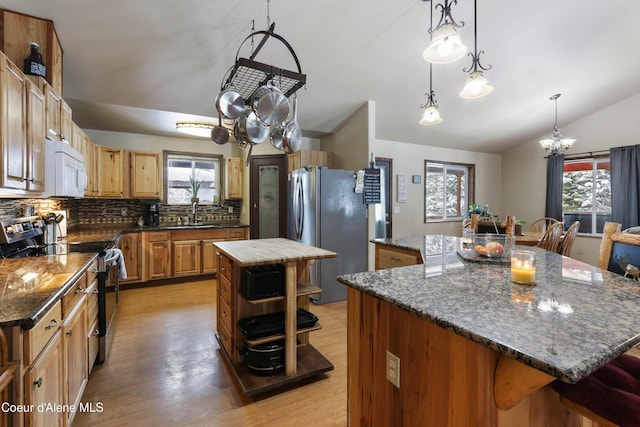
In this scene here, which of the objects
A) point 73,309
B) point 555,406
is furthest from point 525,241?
point 73,309

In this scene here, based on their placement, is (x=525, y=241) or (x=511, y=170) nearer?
(x=525, y=241)

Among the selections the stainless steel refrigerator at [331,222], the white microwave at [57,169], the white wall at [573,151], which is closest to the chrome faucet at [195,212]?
the stainless steel refrigerator at [331,222]

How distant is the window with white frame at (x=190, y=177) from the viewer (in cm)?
506

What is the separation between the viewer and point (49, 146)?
2.17 meters

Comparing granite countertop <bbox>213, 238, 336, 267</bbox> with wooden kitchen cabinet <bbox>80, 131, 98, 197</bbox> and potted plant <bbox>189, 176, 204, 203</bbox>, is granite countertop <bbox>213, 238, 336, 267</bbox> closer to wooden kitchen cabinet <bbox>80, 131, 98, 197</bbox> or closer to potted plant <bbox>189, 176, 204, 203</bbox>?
wooden kitchen cabinet <bbox>80, 131, 98, 197</bbox>

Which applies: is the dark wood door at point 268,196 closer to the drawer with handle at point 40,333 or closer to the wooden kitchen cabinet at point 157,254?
the wooden kitchen cabinet at point 157,254

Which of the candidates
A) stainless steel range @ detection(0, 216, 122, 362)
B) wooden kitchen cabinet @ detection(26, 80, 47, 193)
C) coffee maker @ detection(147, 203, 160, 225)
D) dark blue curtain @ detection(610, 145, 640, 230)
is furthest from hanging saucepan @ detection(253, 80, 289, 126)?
dark blue curtain @ detection(610, 145, 640, 230)

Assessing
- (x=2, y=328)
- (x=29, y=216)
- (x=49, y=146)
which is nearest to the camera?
(x=2, y=328)

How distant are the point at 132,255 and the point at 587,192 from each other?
7.79m

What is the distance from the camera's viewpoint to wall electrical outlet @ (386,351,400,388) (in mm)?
1002

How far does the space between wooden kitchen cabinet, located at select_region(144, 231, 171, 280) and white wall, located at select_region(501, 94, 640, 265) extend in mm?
6788

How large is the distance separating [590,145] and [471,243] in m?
5.53

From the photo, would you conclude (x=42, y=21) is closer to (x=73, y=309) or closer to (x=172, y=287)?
(x=73, y=309)

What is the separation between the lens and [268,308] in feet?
A: 7.82
